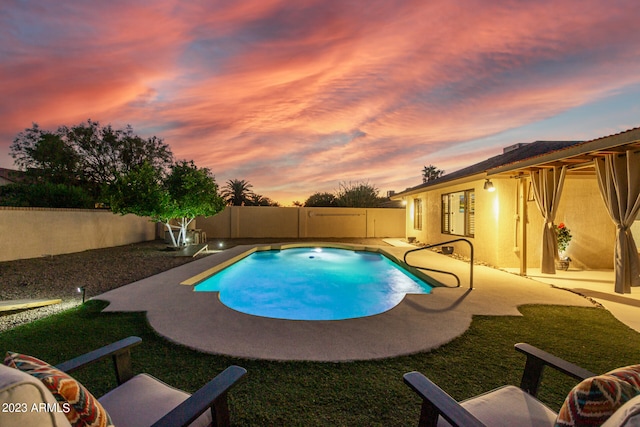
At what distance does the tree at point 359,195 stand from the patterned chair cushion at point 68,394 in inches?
808

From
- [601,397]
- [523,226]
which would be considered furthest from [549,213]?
[601,397]

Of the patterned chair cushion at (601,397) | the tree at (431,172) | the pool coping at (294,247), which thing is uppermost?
the tree at (431,172)

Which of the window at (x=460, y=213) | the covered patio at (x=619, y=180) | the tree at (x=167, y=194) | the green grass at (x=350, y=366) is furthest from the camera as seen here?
the tree at (x=167, y=194)

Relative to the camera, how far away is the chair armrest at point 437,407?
3.88ft

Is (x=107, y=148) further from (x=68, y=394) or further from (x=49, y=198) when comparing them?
(x=68, y=394)

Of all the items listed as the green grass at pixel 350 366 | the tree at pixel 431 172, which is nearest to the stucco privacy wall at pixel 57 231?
the green grass at pixel 350 366

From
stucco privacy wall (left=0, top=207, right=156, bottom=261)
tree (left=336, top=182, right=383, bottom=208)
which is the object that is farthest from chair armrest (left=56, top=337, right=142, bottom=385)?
tree (left=336, top=182, right=383, bottom=208)

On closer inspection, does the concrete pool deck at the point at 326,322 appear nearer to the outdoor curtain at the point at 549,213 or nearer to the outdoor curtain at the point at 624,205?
the outdoor curtain at the point at 624,205

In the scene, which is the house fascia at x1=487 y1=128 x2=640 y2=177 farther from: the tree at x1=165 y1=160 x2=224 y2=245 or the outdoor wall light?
the tree at x1=165 y1=160 x2=224 y2=245

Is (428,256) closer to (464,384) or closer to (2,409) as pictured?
(464,384)

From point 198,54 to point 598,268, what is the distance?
11.7 metres

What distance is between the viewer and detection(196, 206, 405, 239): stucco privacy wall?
675 inches

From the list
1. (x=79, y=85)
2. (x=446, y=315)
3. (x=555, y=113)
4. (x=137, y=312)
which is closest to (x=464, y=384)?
(x=446, y=315)

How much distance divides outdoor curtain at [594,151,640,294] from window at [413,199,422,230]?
8.26 m
